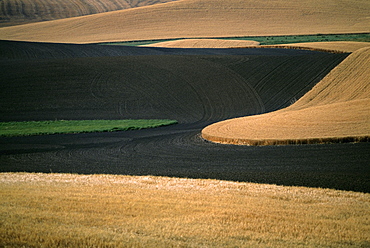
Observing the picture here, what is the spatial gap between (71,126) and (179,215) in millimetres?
21106

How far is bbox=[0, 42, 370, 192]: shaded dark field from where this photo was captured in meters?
16.1

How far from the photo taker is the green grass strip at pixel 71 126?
26875mm

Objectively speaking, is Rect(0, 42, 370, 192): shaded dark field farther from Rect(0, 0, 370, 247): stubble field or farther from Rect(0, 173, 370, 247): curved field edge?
Rect(0, 173, 370, 247): curved field edge

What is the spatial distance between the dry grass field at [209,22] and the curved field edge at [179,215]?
6538 cm

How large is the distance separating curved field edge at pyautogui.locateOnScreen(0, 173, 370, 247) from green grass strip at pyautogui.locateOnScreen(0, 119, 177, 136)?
14.3 metres

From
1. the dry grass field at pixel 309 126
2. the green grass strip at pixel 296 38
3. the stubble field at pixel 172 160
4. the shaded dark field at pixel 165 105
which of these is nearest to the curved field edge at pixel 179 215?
the stubble field at pixel 172 160

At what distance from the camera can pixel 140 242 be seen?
6727mm

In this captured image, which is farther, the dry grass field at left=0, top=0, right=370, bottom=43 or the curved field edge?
the dry grass field at left=0, top=0, right=370, bottom=43

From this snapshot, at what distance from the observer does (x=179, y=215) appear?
28.4 ft

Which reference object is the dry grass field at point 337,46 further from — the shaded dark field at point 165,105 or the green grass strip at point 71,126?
the green grass strip at point 71,126

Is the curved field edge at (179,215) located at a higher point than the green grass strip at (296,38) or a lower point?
higher

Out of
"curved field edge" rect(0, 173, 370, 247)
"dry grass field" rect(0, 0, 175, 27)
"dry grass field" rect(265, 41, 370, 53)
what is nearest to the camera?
"curved field edge" rect(0, 173, 370, 247)

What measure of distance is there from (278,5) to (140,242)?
90.1 meters

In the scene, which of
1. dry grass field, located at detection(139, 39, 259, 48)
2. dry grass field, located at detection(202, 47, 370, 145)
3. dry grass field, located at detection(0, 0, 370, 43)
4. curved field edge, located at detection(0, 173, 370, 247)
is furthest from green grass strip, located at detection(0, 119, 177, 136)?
dry grass field, located at detection(0, 0, 370, 43)
